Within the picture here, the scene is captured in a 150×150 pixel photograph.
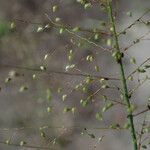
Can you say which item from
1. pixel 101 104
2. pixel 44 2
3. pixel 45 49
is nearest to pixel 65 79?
pixel 101 104

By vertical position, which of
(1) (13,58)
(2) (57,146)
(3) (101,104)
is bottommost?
(2) (57,146)

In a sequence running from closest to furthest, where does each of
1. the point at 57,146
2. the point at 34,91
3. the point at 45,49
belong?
1. the point at 57,146
2. the point at 34,91
3. the point at 45,49

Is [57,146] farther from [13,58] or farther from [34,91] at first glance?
[13,58]

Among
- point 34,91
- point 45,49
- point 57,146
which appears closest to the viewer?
point 57,146

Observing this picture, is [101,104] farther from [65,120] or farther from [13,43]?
[13,43]

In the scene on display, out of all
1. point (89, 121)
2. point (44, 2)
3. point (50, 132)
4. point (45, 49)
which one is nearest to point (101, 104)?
point (89, 121)

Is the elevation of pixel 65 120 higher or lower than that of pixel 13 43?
lower

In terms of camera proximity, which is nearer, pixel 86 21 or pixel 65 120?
pixel 65 120
